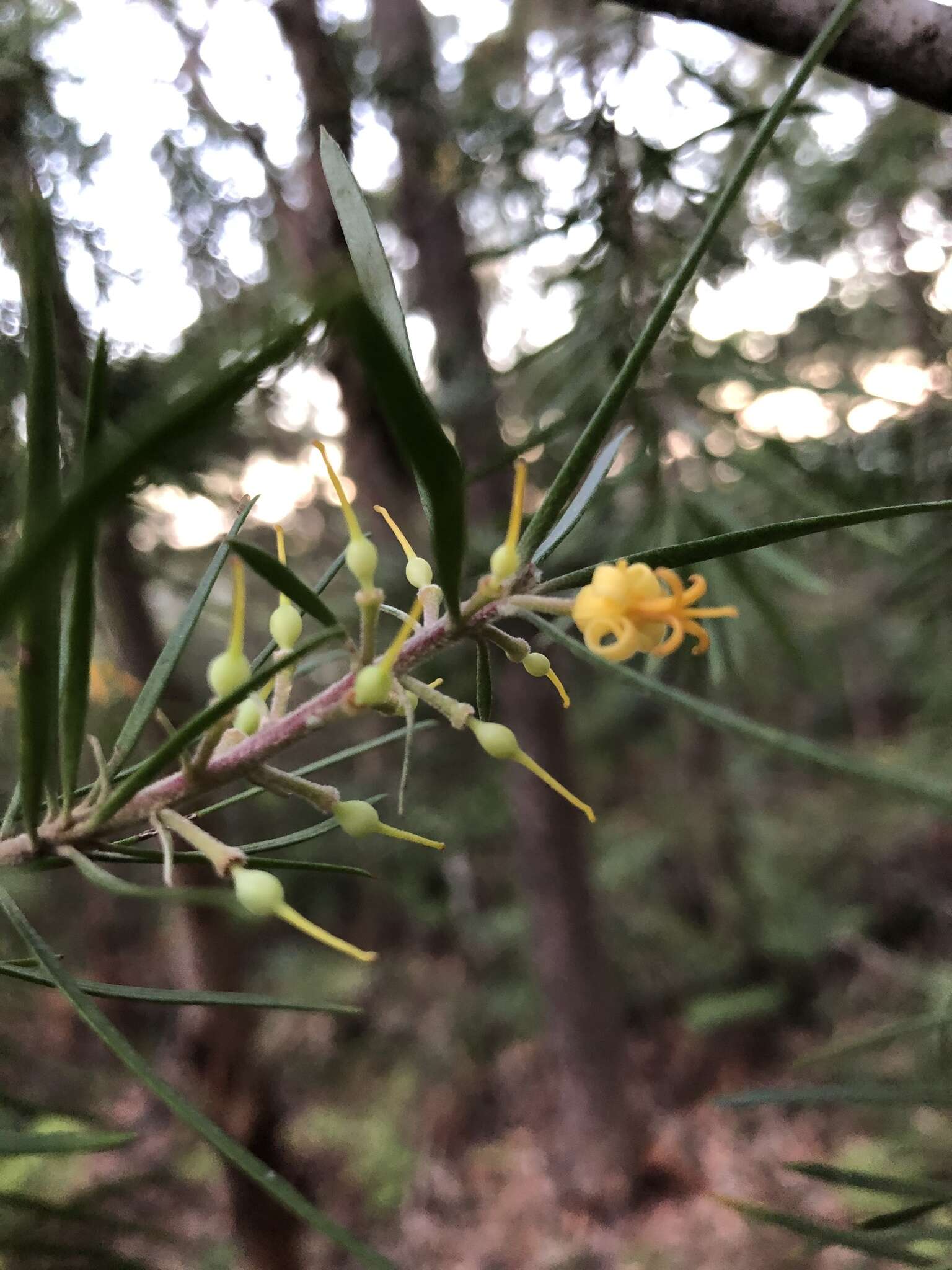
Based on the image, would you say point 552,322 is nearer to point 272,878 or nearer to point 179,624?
point 179,624

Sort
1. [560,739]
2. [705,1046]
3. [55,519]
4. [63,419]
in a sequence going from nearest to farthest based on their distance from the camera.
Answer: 1. [55,519]
2. [63,419]
3. [560,739]
4. [705,1046]

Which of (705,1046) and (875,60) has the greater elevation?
(875,60)

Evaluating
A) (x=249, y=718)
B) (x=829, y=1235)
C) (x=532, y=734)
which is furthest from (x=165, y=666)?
(x=532, y=734)

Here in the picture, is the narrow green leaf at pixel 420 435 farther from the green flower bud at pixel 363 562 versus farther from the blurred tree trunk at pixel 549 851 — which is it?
the blurred tree trunk at pixel 549 851

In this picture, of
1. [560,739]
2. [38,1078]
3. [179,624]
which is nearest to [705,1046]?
[560,739]

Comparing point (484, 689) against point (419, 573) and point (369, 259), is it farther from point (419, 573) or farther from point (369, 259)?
point (369, 259)

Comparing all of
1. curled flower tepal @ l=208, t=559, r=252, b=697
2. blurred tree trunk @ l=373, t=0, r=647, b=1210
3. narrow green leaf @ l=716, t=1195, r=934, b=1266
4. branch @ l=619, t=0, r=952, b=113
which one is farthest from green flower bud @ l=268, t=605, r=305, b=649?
blurred tree trunk @ l=373, t=0, r=647, b=1210

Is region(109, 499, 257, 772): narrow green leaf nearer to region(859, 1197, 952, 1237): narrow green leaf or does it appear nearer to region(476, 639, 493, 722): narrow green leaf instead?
region(476, 639, 493, 722): narrow green leaf
